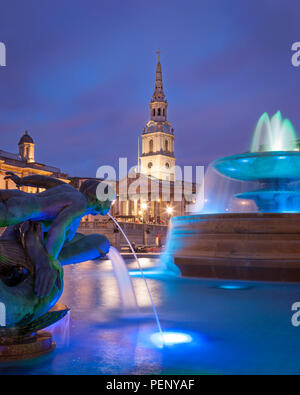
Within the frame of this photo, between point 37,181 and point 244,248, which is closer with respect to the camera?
point 37,181

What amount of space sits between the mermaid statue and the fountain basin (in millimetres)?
5329

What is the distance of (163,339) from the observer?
14.3 ft

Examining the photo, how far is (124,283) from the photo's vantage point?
8.04m

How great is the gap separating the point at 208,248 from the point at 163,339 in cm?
536

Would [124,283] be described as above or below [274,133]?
below

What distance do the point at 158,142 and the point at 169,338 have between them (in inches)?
4595

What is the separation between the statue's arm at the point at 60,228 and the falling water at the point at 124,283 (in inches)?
87.8

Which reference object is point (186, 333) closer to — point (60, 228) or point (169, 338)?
point (169, 338)

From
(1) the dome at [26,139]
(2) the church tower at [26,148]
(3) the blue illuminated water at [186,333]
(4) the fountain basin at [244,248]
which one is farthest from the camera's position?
(1) the dome at [26,139]

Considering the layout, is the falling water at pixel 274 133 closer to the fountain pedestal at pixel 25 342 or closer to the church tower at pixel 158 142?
the fountain pedestal at pixel 25 342

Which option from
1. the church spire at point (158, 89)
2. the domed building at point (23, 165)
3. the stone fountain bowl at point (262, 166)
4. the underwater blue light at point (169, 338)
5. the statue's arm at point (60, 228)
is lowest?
the underwater blue light at point (169, 338)

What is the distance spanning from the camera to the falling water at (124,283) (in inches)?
254

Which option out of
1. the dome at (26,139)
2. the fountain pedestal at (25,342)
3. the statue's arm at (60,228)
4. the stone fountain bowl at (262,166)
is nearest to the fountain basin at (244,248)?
the stone fountain bowl at (262,166)

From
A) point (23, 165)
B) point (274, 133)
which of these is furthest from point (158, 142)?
point (274, 133)
